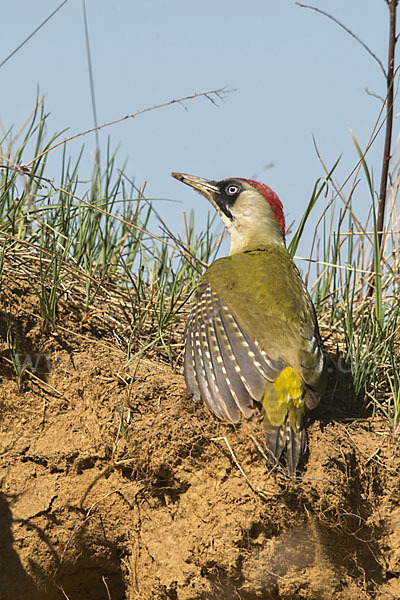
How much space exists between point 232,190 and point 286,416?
220 cm

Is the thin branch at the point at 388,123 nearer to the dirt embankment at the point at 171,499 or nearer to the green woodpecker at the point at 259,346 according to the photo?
the green woodpecker at the point at 259,346

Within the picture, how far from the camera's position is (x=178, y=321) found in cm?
458

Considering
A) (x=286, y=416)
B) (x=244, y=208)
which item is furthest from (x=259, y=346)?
(x=244, y=208)

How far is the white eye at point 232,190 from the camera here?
532 centimetres

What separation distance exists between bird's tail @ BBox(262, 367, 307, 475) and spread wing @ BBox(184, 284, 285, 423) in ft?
0.17

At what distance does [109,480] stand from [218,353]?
87cm

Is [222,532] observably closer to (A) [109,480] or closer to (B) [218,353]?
(A) [109,480]

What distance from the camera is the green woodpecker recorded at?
3.66m

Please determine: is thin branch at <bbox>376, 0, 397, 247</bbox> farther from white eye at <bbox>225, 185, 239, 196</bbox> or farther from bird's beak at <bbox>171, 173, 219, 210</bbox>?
bird's beak at <bbox>171, 173, 219, 210</bbox>

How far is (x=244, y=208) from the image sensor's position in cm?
527

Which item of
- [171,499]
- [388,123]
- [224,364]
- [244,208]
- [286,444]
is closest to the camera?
[286,444]

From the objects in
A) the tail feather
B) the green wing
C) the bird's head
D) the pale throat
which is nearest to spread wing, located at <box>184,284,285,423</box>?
the green wing

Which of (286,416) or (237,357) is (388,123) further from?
(286,416)

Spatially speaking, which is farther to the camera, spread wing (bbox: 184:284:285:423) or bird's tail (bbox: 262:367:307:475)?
spread wing (bbox: 184:284:285:423)
